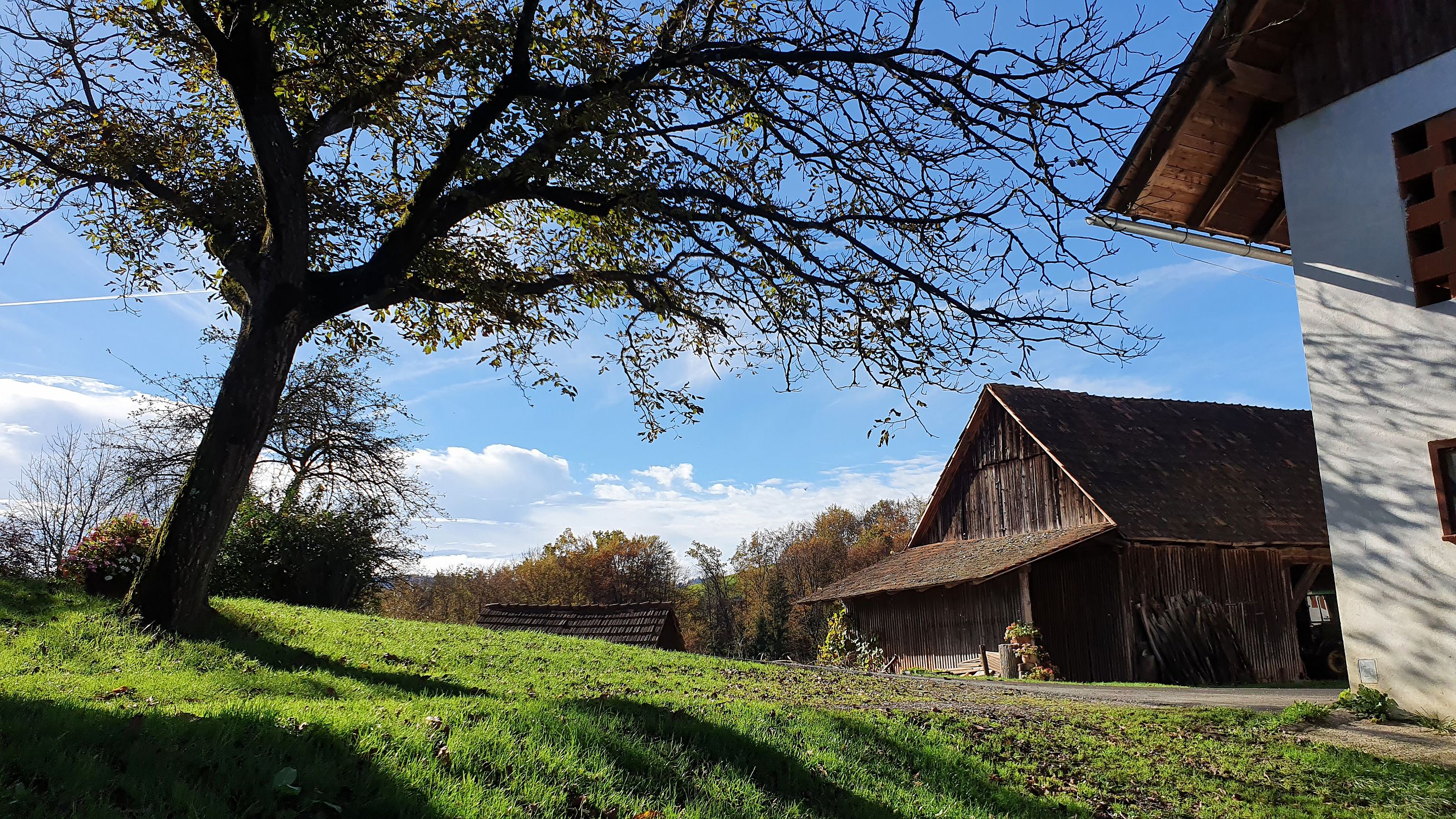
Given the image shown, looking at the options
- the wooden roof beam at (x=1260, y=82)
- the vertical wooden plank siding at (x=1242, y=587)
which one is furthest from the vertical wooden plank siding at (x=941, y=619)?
the wooden roof beam at (x=1260, y=82)

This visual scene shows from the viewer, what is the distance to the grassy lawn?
4.37 meters

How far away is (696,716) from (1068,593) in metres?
17.0

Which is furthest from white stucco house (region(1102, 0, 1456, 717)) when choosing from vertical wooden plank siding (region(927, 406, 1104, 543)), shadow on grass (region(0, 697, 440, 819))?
vertical wooden plank siding (region(927, 406, 1104, 543))

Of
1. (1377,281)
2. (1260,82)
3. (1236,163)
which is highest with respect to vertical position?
(1260,82)

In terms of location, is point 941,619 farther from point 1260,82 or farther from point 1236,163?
point 1260,82

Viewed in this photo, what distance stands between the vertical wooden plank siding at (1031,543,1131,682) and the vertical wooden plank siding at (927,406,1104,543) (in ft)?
3.55

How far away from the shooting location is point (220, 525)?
9820 mm

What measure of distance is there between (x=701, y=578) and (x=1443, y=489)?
5698 centimetres

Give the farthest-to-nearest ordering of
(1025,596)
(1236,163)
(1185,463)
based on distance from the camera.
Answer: (1185,463)
(1025,596)
(1236,163)

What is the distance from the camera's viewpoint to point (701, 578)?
2515 inches

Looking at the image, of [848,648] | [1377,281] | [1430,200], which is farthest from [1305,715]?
[848,648]

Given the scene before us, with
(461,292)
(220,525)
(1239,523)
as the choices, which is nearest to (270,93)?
(461,292)

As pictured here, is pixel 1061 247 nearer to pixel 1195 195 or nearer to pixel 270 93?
pixel 1195 195

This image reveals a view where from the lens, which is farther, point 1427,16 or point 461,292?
point 461,292
